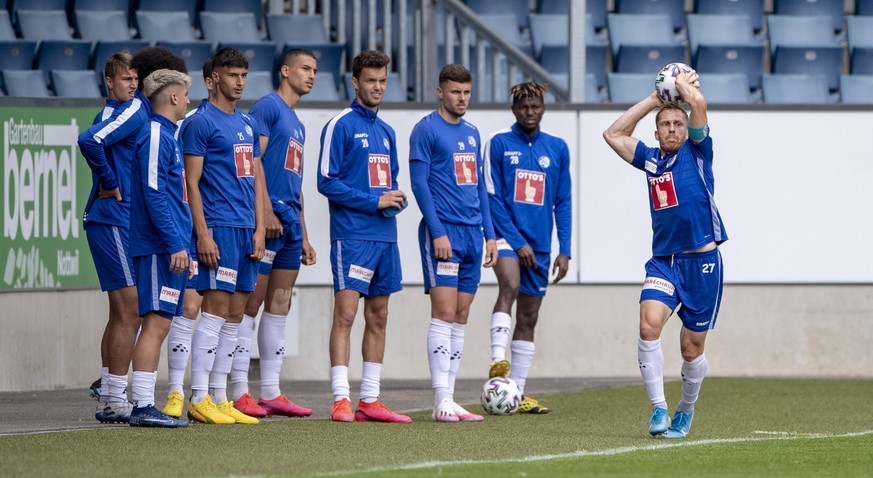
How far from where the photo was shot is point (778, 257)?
43.6 feet

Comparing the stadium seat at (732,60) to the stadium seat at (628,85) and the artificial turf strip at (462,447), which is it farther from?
the artificial turf strip at (462,447)

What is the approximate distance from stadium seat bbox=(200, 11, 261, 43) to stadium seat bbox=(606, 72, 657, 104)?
3.48 metres

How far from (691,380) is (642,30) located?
26.0 feet

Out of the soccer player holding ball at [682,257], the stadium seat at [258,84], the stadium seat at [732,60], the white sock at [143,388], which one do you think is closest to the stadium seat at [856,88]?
the stadium seat at [732,60]

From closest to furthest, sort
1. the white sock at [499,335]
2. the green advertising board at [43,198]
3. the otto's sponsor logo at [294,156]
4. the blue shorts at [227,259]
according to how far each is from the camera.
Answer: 1. the blue shorts at [227,259]
2. the otto's sponsor logo at [294,156]
3. the white sock at [499,335]
4. the green advertising board at [43,198]

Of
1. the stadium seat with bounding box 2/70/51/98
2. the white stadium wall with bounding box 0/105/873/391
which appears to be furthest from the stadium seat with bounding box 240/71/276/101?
the white stadium wall with bounding box 0/105/873/391

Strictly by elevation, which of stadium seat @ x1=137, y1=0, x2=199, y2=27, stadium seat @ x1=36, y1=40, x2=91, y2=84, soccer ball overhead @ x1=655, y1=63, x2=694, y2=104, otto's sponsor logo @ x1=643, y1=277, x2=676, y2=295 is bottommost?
otto's sponsor logo @ x1=643, y1=277, x2=676, y2=295

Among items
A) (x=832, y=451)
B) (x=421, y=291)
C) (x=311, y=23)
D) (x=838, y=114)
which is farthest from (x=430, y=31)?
(x=832, y=451)

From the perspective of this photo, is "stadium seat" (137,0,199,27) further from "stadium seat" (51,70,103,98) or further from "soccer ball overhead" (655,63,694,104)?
"soccer ball overhead" (655,63,694,104)

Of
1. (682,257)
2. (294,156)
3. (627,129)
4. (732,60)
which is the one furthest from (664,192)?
(732,60)

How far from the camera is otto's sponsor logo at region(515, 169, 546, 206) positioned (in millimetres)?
10250

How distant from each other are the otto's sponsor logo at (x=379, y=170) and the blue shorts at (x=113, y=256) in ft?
4.96

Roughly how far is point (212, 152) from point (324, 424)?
5.58 ft

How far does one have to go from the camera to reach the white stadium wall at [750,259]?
43.2 feet
